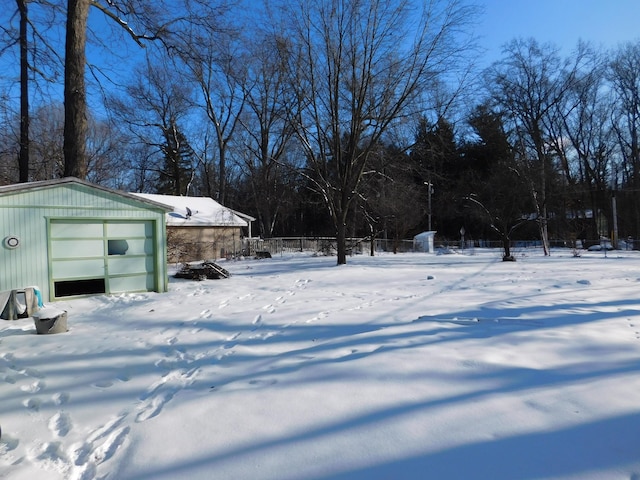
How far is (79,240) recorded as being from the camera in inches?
376

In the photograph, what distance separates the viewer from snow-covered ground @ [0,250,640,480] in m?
2.72

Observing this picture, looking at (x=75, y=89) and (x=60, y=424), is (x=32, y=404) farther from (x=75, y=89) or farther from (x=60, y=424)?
(x=75, y=89)

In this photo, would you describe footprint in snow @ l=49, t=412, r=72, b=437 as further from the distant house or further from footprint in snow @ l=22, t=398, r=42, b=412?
the distant house

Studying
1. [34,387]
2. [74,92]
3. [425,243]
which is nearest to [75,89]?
[74,92]

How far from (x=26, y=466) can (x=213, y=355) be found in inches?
95.9

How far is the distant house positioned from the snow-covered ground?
15.9 m

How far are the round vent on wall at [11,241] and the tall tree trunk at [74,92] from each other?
326 centimetres

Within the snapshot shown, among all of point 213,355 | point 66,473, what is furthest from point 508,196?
point 66,473

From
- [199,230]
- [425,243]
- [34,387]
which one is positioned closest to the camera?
[34,387]

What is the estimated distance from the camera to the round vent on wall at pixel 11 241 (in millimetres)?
8391

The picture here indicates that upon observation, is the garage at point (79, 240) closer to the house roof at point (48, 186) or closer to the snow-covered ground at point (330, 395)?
the house roof at point (48, 186)

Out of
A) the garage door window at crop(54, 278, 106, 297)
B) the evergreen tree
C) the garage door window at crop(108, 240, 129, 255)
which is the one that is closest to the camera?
the garage door window at crop(54, 278, 106, 297)

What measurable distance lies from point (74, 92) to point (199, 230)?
546 inches

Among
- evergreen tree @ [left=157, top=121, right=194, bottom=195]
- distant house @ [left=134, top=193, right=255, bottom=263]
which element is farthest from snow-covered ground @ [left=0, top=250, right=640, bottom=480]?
evergreen tree @ [left=157, top=121, right=194, bottom=195]
